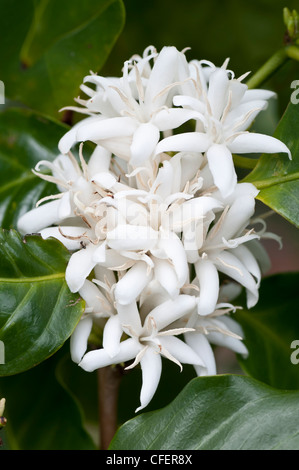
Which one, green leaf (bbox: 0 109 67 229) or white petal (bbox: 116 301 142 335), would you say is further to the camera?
green leaf (bbox: 0 109 67 229)

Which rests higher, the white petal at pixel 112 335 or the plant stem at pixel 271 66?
the plant stem at pixel 271 66

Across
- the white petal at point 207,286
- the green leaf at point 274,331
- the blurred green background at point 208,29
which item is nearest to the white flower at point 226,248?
the white petal at point 207,286

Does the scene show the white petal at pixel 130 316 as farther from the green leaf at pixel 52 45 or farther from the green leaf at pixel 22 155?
the green leaf at pixel 52 45

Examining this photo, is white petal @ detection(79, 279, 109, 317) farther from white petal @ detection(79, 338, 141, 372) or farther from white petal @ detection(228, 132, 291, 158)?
white petal @ detection(228, 132, 291, 158)

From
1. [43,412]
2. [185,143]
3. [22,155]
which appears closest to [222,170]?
[185,143]

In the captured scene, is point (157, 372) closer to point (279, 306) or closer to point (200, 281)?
point (200, 281)

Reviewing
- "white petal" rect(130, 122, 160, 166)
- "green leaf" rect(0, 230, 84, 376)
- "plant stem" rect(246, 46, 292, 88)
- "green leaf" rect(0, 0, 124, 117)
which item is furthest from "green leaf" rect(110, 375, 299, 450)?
"green leaf" rect(0, 0, 124, 117)

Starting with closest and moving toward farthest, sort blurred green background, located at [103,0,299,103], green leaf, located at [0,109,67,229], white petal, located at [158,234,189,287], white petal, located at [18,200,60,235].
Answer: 1. white petal, located at [158,234,189,287]
2. white petal, located at [18,200,60,235]
3. green leaf, located at [0,109,67,229]
4. blurred green background, located at [103,0,299,103]
